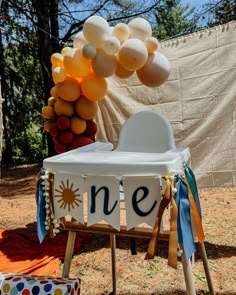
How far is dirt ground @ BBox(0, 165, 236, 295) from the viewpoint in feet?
6.19

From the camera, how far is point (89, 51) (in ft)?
6.07

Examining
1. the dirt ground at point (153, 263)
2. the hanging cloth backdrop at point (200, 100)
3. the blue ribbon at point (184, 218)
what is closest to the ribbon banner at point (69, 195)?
the blue ribbon at point (184, 218)

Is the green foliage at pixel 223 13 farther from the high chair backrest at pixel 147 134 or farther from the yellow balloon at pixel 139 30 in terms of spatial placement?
the high chair backrest at pixel 147 134

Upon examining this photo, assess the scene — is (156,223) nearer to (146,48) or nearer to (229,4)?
(146,48)

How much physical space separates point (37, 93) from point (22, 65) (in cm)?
61

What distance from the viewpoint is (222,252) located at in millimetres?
2209

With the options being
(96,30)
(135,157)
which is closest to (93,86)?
(96,30)

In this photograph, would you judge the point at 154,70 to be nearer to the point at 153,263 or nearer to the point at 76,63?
the point at 76,63

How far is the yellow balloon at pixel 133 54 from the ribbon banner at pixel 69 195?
0.80m

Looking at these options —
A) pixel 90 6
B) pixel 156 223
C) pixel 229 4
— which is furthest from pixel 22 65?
pixel 156 223

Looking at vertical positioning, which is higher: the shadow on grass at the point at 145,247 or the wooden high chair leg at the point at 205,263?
the wooden high chair leg at the point at 205,263

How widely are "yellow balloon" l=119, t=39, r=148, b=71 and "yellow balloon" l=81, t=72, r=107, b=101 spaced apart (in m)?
0.27

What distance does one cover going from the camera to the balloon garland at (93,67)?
5.96ft

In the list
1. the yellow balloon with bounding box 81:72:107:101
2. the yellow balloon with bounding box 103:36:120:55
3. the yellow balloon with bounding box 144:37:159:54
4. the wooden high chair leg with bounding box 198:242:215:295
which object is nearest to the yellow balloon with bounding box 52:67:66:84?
the yellow balloon with bounding box 81:72:107:101
